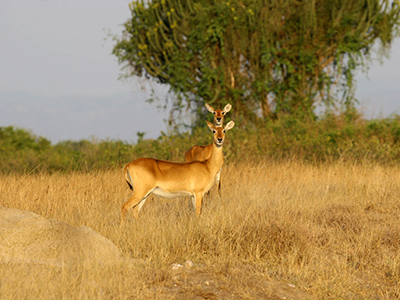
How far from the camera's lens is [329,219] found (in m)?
7.98

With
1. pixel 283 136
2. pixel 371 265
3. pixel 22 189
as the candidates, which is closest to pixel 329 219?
pixel 371 265

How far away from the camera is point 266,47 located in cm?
2081

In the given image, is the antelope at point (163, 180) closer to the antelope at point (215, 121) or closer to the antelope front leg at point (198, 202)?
the antelope front leg at point (198, 202)

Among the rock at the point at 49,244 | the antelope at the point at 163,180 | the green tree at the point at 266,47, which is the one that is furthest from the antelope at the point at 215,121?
the green tree at the point at 266,47

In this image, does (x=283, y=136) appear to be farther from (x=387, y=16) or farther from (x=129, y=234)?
(x=129, y=234)

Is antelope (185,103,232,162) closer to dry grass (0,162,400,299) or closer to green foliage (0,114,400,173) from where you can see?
dry grass (0,162,400,299)

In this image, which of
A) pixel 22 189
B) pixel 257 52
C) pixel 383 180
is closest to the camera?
pixel 22 189

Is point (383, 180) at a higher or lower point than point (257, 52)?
lower

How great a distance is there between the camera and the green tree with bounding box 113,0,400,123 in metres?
20.9

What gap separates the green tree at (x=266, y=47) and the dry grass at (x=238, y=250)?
1189 centimetres

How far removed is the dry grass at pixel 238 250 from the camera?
482 cm

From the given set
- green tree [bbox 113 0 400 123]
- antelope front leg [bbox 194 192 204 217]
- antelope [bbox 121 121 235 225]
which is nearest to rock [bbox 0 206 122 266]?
→ antelope [bbox 121 121 235 225]

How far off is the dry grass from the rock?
0.99ft

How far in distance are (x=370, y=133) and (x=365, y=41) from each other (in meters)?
6.00
